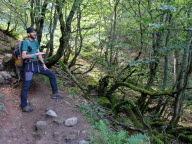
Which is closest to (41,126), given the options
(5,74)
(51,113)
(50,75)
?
(51,113)

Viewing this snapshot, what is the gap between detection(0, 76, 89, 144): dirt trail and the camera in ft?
12.0

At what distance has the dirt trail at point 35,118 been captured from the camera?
3.65 meters

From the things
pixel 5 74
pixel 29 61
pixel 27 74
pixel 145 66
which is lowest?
pixel 145 66

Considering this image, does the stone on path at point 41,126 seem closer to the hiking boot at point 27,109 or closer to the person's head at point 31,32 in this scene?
the hiking boot at point 27,109

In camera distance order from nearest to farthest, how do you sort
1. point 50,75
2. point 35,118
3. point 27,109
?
point 35,118 → point 27,109 → point 50,75

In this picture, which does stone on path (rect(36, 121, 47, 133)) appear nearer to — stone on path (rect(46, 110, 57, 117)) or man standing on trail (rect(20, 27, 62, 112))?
stone on path (rect(46, 110, 57, 117))

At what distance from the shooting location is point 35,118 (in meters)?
4.36

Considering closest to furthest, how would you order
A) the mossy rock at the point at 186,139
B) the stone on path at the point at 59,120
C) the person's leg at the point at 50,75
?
the stone on path at the point at 59,120 < the person's leg at the point at 50,75 < the mossy rock at the point at 186,139

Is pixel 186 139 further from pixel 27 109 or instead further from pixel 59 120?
pixel 27 109

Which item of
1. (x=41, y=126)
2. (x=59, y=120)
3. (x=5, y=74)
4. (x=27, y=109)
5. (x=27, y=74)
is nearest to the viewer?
(x=41, y=126)

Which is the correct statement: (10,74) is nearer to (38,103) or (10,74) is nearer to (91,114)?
(38,103)

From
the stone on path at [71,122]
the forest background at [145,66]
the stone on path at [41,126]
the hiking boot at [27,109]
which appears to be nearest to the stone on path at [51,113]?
the stone on path at [41,126]

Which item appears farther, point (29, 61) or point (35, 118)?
point (29, 61)

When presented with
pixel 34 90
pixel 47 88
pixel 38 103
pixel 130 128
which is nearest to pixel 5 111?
pixel 38 103
